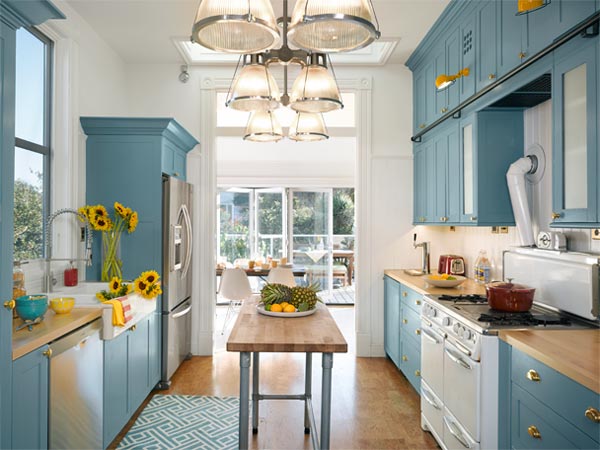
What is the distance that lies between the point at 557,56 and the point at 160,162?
9.60 ft

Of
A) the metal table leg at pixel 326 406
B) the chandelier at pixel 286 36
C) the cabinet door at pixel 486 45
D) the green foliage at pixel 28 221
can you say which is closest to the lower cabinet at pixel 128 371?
the green foliage at pixel 28 221

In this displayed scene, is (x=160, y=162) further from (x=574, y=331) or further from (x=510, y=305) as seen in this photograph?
(x=574, y=331)

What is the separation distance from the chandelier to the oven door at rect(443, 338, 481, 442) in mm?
1569

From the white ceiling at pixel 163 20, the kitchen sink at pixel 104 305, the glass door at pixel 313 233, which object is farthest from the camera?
the glass door at pixel 313 233

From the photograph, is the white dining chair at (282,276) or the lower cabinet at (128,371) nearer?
the lower cabinet at (128,371)

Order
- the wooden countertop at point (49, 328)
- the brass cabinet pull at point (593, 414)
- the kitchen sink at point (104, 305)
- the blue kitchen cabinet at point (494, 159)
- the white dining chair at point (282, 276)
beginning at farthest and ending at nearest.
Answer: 1. the white dining chair at point (282, 276)
2. the blue kitchen cabinet at point (494, 159)
3. the kitchen sink at point (104, 305)
4. the wooden countertop at point (49, 328)
5. the brass cabinet pull at point (593, 414)

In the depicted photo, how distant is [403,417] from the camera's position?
3.36 metres

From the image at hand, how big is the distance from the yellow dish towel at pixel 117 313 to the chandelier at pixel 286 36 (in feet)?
4.55

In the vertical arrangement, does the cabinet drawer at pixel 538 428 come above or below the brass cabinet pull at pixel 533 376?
below

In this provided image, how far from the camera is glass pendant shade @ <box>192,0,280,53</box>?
5.39 feet

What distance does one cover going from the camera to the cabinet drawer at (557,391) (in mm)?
1510

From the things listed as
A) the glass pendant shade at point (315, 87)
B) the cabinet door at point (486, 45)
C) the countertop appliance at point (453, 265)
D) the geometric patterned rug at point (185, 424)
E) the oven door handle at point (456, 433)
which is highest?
the cabinet door at point (486, 45)

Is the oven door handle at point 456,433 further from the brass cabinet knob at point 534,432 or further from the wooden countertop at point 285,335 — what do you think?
the wooden countertop at point 285,335

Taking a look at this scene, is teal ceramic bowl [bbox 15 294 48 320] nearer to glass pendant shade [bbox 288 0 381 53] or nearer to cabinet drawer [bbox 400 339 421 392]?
glass pendant shade [bbox 288 0 381 53]
